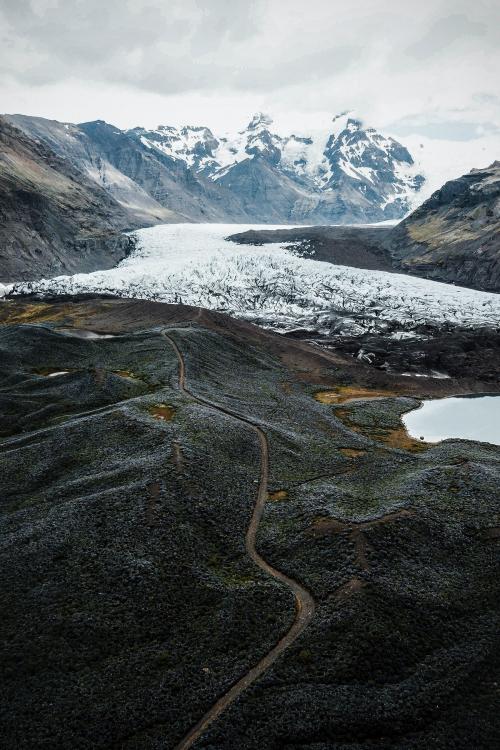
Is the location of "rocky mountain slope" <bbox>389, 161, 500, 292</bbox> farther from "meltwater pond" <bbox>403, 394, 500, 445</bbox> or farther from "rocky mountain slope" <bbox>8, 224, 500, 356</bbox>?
"meltwater pond" <bbox>403, 394, 500, 445</bbox>

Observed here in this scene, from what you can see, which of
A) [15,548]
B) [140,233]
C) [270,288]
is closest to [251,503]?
[15,548]

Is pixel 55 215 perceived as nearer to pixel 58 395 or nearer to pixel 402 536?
pixel 58 395

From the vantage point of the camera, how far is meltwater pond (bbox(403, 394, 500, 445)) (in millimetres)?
52844

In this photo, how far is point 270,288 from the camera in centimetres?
12275

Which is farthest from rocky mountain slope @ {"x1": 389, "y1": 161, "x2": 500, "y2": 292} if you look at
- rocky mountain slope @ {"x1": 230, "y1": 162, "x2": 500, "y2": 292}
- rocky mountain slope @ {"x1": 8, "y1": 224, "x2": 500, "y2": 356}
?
rocky mountain slope @ {"x1": 8, "y1": 224, "x2": 500, "y2": 356}

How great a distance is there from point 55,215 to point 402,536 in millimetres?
148817

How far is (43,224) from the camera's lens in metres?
144

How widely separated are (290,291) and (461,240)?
6775 centimetres

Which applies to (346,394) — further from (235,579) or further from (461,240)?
(461,240)

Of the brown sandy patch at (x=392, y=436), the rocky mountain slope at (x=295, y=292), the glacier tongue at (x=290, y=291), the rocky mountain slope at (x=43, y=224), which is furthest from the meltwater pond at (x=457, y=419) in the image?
the rocky mountain slope at (x=43, y=224)

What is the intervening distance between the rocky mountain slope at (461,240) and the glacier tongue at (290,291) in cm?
1170

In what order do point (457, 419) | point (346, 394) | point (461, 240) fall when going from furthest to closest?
1. point (461, 240)
2. point (346, 394)
3. point (457, 419)

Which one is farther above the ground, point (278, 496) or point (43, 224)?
point (43, 224)

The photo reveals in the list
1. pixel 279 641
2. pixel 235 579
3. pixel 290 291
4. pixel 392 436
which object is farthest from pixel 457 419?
pixel 290 291
